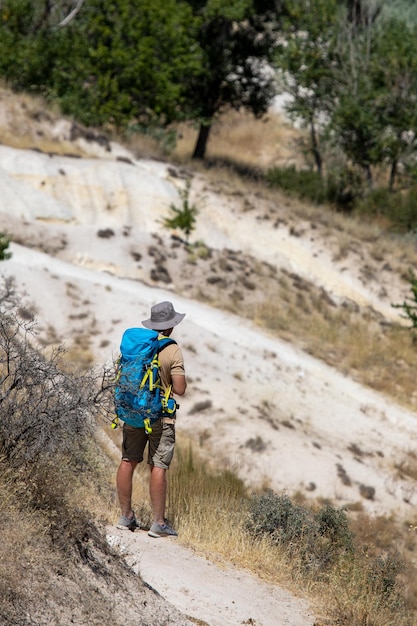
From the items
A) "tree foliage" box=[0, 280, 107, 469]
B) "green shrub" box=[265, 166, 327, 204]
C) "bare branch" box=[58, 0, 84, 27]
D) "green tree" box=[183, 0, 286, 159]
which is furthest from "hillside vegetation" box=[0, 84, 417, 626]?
"green tree" box=[183, 0, 286, 159]

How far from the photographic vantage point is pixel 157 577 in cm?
609

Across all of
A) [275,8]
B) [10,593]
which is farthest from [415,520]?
[275,8]

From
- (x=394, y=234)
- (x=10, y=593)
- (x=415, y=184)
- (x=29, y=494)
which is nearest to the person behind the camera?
(x=10, y=593)

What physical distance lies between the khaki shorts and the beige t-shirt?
306 millimetres

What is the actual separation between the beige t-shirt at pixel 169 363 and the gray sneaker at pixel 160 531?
1040mm

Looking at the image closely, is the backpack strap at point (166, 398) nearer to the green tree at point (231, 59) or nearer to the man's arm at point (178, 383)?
the man's arm at point (178, 383)

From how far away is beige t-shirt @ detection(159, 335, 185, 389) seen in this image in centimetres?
685

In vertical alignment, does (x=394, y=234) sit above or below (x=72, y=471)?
below

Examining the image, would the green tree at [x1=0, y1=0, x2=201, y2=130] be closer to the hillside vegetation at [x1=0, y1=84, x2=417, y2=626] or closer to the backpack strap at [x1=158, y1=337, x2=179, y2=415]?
the hillside vegetation at [x1=0, y1=84, x2=417, y2=626]

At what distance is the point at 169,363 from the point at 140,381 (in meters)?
0.28

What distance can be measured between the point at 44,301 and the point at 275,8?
2219 cm

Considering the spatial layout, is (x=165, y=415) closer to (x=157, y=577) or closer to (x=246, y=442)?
(x=157, y=577)

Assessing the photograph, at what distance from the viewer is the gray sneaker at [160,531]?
6.97 m

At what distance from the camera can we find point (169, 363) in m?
6.86
